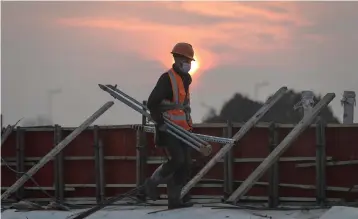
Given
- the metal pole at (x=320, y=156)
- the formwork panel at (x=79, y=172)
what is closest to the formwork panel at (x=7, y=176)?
the formwork panel at (x=79, y=172)

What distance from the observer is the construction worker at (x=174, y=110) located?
980cm

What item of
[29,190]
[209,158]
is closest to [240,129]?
[209,158]

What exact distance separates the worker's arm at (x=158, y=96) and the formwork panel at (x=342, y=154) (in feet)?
10.8

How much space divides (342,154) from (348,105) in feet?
3.68

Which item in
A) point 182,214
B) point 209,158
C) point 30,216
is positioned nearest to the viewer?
point 182,214

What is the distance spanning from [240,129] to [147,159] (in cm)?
186

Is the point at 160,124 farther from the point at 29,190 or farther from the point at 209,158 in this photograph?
the point at 29,190

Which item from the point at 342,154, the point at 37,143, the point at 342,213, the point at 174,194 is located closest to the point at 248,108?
the point at 37,143

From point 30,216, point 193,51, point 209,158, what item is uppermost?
point 193,51

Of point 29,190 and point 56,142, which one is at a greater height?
point 56,142

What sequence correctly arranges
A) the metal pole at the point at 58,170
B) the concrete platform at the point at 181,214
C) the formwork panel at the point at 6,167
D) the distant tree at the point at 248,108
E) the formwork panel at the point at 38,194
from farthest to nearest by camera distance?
the distant tree at the point at 248,108
the formwork panel at the point at 6,167
the formwork panel at the point at 38,194
the metal pole at the point at 58,170
the concrete platform at the point at 181,214

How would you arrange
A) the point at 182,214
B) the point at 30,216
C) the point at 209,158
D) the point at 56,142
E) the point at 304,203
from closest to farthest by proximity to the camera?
the point at 182,214
the point at 30,216
the point at 304,203
the point at 209,158
the point at 56,142

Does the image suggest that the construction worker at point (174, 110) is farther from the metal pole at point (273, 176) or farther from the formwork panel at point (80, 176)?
the formwork panel at point (80, 176)

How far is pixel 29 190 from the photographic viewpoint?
45.1 ft
